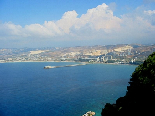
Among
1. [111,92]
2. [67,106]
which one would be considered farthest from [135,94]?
[111,92]

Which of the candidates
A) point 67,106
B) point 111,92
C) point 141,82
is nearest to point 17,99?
point 67,106

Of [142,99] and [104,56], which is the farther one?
[104,56]

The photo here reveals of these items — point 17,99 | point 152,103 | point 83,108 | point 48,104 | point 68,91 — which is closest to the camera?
point 152,103

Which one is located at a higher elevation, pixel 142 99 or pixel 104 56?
pixel 142 99

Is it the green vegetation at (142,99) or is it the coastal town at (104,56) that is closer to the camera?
the green vegetation at (142,99)

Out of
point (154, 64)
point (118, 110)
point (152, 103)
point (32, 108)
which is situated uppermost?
point (154, 64)

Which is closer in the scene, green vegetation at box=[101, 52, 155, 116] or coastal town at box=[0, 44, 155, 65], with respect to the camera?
green vegetation at box=[101, 52, 155, 116]

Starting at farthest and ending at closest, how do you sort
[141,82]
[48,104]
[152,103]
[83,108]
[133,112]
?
[48,104] → [83,108] → [141,82] → [133,112] → [152,103]

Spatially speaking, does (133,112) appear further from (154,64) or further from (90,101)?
(90,101)

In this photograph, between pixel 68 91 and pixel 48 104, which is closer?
pixel 48 104

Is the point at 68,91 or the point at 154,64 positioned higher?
the point at 154,64
